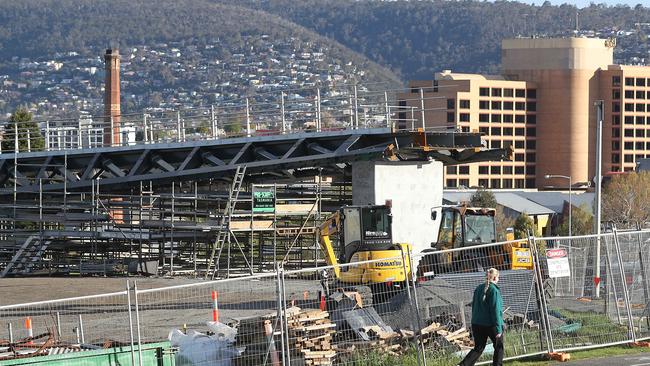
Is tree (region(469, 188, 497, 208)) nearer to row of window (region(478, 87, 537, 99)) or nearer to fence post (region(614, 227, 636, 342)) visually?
row of window (region(478, 87, 537, 99))

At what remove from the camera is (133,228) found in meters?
43.9

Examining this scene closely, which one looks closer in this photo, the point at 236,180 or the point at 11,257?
the point at 236,180

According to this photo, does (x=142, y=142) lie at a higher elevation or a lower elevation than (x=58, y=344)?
higher

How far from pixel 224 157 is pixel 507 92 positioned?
448 feet

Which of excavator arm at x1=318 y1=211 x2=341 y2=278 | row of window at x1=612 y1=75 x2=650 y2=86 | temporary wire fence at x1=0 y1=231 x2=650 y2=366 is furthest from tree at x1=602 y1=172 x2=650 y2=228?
temporary wire fence at x1=0 y1=231 x2=650 y2=366

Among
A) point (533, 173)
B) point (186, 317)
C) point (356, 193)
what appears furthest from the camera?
point (533, 173)

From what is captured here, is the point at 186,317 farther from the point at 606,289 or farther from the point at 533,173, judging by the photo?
the point at 533,173

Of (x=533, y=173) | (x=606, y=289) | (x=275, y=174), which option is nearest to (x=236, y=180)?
(x=275, y=174)

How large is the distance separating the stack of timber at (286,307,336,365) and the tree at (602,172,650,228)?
272ft

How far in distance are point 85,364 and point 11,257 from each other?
31472 millimetres

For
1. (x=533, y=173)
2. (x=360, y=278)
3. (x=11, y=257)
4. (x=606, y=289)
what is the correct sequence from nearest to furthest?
(x=606, y=289), (x=360, y=278), (x=11, y=257), (x=533, y=173)

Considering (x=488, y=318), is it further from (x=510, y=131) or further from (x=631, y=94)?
(x=631, y=94)

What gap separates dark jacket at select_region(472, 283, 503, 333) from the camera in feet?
57.0

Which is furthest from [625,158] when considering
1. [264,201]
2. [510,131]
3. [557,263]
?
[557,263]
